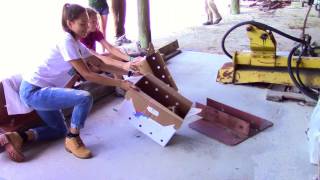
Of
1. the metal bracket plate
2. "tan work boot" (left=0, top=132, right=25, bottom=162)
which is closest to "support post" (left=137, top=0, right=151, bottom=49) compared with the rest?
the metal bracket plate

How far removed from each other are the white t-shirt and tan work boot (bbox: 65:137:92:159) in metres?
0.39

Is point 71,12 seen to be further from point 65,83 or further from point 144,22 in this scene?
point 144,22

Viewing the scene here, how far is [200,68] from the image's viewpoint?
455 cm

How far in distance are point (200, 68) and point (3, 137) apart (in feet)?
8.55

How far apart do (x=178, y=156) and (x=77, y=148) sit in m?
0.69

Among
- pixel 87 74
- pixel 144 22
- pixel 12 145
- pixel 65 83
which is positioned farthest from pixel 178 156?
pixel 144 22

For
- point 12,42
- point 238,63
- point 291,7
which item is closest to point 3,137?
point 238,63

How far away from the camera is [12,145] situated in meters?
2.54

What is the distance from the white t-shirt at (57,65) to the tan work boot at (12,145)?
0.40m

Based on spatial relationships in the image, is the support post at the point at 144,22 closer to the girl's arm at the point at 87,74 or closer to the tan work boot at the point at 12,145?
the girl's arm at the point at 87,74

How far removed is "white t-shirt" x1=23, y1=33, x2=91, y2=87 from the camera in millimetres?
2438

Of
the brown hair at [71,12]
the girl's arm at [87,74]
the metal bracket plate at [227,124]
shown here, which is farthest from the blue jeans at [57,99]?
the metal bracket plate at [227,124]

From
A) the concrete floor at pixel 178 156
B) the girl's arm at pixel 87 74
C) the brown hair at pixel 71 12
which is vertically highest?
the brown hair at pixel 71 12

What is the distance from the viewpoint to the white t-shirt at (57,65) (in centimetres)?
244
